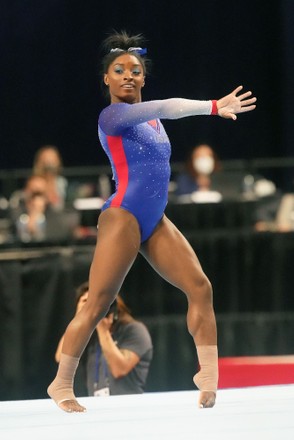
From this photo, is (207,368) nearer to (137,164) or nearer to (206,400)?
(206,400)

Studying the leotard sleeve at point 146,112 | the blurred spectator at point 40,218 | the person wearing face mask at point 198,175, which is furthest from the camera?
the person wearing face mask at point 198,175

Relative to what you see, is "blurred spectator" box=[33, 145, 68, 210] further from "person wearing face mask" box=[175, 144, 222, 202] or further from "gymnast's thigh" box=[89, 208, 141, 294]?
"gymnast's thigh" box=[89, 208, 141, 294]

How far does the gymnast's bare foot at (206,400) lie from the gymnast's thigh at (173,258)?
0.38 meters

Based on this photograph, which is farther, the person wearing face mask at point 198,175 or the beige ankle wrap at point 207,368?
the person wearing face mask at point 198,175

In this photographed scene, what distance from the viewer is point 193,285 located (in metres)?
3.87

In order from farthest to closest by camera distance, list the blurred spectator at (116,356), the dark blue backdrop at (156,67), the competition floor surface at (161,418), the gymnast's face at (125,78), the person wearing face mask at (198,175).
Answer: the dark blue backdrop at (156,67) < the person wearing face mask at (198,175) < the blurred spectator at (116,356) < the gymnast's face at (125,78) < the competition floor surface at (161,418)

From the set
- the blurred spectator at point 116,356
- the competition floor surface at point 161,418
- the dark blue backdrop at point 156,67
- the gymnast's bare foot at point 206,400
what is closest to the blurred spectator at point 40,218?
the blurred spectator at point 116,356

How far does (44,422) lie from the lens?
3641 millimetres

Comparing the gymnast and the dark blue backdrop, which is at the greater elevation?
the dark blue backdrop

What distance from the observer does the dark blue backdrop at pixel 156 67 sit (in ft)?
40.2

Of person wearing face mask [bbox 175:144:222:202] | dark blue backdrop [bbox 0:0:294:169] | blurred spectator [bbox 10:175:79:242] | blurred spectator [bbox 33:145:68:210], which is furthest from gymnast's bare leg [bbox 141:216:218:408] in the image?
dark blue backdrop [bbox 0:0:294:169]

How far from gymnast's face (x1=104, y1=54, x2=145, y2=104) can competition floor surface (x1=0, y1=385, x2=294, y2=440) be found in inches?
45.3

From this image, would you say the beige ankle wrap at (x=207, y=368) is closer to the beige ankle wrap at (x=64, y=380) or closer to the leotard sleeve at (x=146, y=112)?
the beige ankle wrap at (x=64, y=380)

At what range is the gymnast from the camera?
3.83 m
